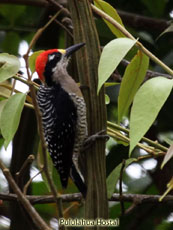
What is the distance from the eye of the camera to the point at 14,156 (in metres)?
2.37

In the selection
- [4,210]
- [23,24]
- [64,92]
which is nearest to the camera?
[64,92]

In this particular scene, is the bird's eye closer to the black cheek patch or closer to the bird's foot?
the black cheek patch

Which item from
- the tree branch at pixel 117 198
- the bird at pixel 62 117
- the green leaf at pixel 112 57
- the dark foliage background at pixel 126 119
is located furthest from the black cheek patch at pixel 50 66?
the green leaf at pixel 112 57

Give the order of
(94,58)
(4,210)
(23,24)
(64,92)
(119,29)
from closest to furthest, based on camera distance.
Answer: (119,29) → (94,58) → (64,92) → (4,210) → (23,24)

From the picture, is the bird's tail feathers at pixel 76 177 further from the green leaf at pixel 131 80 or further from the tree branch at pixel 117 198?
the green leaf at pixel 131 80

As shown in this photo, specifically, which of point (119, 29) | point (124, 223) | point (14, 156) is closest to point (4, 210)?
point (14, 156)

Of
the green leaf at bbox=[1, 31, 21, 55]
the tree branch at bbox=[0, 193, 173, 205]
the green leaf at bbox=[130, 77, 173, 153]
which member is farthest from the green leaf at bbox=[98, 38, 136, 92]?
the green leaf at bbox=[1, 31, 21, 55]

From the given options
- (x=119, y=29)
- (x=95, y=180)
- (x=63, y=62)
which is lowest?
(x=95, y=180)

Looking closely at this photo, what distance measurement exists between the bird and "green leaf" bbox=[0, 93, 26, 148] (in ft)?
2.07

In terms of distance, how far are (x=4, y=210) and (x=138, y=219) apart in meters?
0.67

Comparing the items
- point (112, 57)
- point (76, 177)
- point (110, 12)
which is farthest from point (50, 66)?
point (112, 57)

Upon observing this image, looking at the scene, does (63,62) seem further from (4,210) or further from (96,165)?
(96,165)

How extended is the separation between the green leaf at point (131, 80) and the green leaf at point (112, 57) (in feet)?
0.53

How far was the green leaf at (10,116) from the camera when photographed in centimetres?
147
